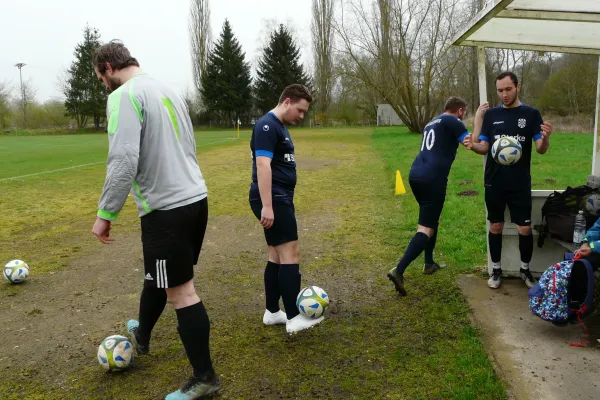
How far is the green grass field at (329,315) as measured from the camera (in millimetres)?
3264

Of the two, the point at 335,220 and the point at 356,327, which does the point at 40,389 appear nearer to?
the point at 356,327

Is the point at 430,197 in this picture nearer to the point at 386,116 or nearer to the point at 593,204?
the point at 593,204

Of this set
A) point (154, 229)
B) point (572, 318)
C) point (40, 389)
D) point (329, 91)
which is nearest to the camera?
point (154, 229)

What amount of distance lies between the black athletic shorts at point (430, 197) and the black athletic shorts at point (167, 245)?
2.57 m

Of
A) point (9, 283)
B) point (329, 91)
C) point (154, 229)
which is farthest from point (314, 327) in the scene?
point (329, 91)

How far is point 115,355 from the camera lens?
342 cm

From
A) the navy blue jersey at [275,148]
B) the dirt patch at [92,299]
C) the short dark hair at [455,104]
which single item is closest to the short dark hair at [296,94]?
the navy blue jersey at [275,148]

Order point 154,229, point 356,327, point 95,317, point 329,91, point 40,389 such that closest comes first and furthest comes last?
point 154,229
point 40,389
point 356,327
point 95,317
point 329,91

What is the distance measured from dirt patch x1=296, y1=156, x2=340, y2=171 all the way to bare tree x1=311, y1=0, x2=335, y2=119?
3750cm

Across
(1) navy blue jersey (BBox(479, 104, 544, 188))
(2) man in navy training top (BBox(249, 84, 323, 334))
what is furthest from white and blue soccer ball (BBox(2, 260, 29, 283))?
(1) navy blue jersey (BBox(479, 104, 544, 188))

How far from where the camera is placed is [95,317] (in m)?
4.50

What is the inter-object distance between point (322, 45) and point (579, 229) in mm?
55990

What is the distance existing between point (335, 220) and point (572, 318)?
4.97m

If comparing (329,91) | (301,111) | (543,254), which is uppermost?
(329,91)
